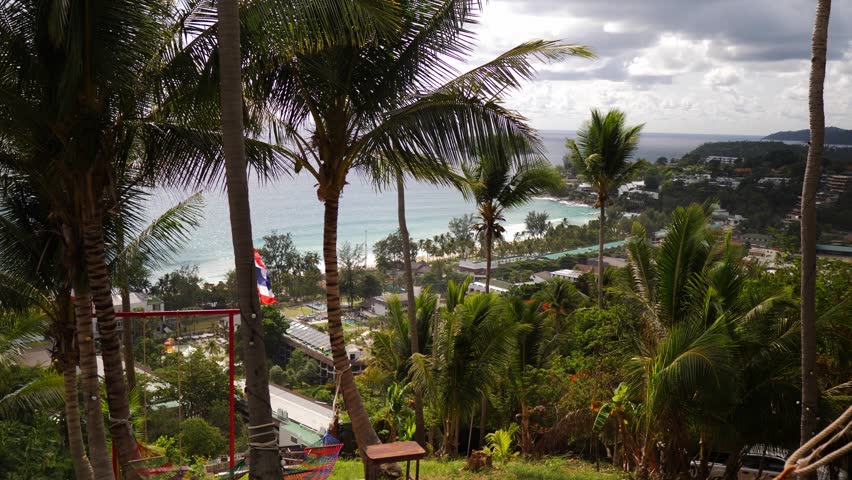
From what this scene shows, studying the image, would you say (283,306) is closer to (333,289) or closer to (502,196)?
(502,196)

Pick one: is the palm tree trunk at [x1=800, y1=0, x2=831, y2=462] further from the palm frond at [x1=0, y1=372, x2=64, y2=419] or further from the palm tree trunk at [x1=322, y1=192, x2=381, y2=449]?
the palm frond at [x1=0, y1=372, x2=64, y2=419]

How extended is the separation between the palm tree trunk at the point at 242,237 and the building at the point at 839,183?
20518 millimetres

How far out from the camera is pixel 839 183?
67.3 feet

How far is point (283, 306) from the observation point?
162 feet

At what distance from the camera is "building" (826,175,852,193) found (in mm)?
20136

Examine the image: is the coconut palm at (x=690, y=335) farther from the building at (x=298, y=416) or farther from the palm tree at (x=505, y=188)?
the building at (x=298, y=416)

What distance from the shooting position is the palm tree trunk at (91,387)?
222 inches

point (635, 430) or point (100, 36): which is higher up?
point (100, 36)

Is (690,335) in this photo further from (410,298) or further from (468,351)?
(410,298)

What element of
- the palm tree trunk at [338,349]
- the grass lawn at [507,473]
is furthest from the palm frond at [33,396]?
the palm tree trunk at [338,349]

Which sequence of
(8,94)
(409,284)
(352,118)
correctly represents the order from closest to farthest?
(8,94) → (352,118) → (409,284)

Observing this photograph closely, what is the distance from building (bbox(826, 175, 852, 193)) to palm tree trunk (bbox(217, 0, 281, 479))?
2052 centimetres

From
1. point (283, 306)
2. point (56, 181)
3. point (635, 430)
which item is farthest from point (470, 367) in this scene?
point (283, 306)

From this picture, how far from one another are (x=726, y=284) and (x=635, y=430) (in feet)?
7.87
